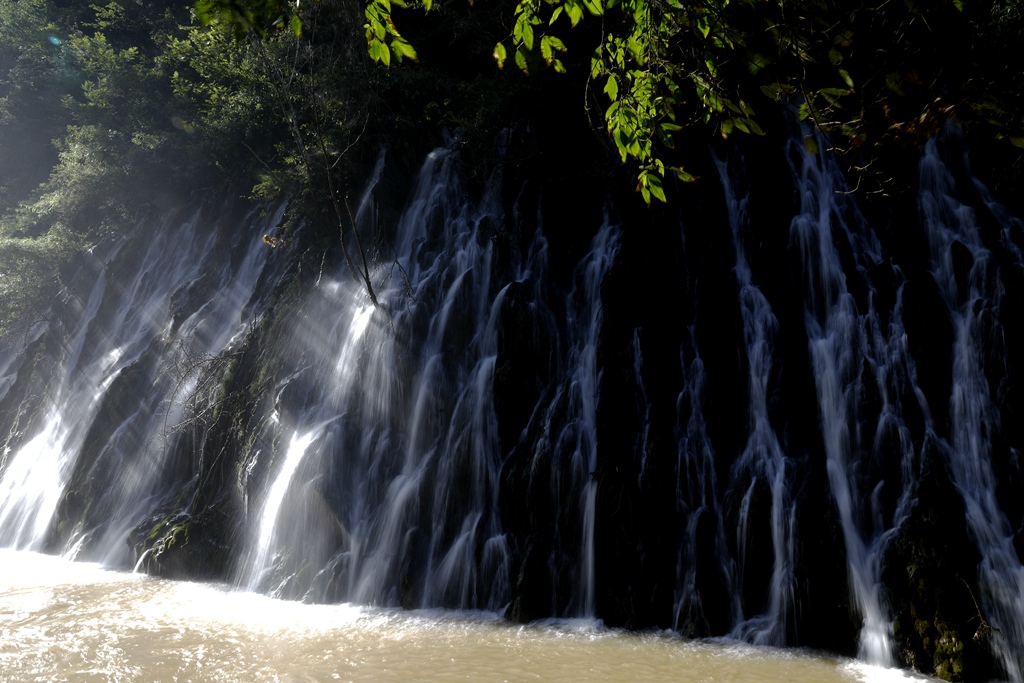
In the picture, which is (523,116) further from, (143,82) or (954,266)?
(143,82)

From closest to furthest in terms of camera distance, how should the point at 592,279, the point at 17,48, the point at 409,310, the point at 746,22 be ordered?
the point at 746,22, the point at 592,279, the point at 409,310, the point at 17,48

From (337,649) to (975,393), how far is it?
661 cm

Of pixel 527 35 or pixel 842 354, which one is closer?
pixel 527 35

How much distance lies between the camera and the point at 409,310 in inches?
417

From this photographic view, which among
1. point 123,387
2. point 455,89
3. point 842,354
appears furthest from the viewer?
point 123,387

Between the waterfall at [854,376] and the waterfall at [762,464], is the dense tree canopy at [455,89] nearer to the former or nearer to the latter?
the waterfall at [854,376]

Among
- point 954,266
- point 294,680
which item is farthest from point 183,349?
point 954,266

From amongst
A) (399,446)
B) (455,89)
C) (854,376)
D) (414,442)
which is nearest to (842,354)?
(854,376)

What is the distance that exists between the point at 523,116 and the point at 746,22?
4.06m

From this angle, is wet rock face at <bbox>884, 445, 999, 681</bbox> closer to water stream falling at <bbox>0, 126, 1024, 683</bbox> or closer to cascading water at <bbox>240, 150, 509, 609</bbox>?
water stream falling at <bbox>0, 126, 1024, 683</bbox>

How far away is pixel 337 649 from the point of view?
21.4 feet

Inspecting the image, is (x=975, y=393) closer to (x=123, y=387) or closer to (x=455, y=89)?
(x=455, y=89)

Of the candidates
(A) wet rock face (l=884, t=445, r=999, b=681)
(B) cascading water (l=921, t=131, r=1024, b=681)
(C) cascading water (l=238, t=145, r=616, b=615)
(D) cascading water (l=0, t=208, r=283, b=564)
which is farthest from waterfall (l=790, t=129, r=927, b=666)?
(D) cascading water (l=0, t=208, r=283, b=564)

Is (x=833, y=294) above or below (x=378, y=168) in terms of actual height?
below
